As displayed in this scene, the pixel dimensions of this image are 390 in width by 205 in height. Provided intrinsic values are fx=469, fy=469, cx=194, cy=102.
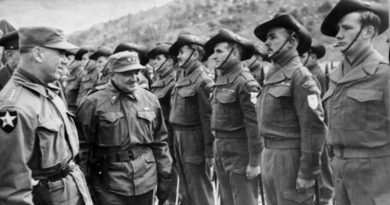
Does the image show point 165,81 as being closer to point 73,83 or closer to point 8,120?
point 73,83

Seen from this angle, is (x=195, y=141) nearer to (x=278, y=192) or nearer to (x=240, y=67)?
(x=240, y=67)

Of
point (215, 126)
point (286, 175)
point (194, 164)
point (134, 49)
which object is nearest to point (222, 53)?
point (215, 126)

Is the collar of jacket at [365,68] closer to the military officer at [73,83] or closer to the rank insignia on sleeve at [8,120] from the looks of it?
the rank insignia on sleeve at [8,120]

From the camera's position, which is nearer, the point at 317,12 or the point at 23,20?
the point at 23,20

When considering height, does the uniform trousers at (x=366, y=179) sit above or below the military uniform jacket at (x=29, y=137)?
below

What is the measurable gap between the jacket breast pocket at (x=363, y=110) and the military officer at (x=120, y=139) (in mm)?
1834

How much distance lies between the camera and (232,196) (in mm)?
5770

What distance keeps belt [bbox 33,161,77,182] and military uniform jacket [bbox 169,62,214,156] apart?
2.72 meters

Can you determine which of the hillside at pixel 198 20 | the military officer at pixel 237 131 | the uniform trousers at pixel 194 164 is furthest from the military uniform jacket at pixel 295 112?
the hillside at pixel 198 20

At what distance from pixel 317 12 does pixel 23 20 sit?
96.3 feet

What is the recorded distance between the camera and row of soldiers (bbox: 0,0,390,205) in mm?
3334

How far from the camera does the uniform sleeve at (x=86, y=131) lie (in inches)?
168

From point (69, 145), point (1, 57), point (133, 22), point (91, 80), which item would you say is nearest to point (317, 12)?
point (133, 22)

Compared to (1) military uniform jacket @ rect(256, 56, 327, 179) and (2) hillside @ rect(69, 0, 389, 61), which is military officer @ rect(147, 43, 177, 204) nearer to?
(1) military uniform jacket @ rect(256, 56, 327, 179)
